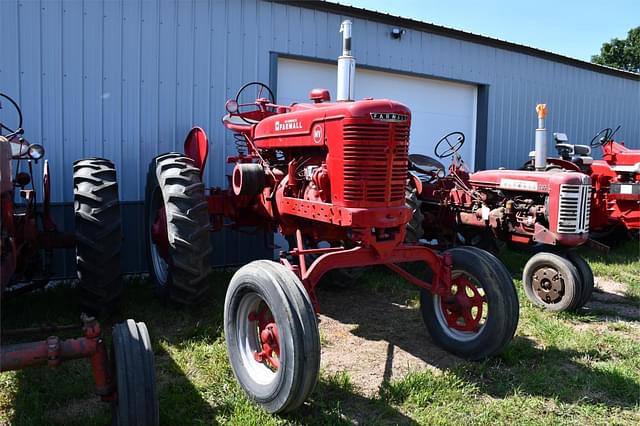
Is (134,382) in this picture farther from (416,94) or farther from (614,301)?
(416,94)

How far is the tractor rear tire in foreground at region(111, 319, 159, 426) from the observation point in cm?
242

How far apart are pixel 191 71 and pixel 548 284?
164 inches

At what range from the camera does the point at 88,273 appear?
13.0 feet

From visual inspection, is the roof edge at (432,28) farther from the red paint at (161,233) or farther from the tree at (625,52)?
the tree at (625,52)

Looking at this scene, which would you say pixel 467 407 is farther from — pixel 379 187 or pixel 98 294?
pixel 98 294

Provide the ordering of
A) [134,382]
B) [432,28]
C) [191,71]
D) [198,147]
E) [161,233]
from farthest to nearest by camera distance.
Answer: [432,28] < [191,71] < [198,147] < [161,233] < [134,382]

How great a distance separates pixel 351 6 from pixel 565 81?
504cm

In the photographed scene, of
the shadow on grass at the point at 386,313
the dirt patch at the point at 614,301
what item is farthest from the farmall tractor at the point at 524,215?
the shadow on grass at the point at 386,313

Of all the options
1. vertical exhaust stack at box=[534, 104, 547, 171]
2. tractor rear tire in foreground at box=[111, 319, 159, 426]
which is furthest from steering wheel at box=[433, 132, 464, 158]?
tractor rear tire in foreground at box=[111, 319, 159, 426]

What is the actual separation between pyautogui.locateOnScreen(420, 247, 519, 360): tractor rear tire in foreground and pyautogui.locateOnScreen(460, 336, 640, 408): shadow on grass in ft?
0.56

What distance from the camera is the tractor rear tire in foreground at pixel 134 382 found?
2.42 meters

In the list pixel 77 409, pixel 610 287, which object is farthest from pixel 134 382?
pixel 610 287

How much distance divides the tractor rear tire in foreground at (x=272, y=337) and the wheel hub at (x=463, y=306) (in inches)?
52.1

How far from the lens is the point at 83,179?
13.8 feet
